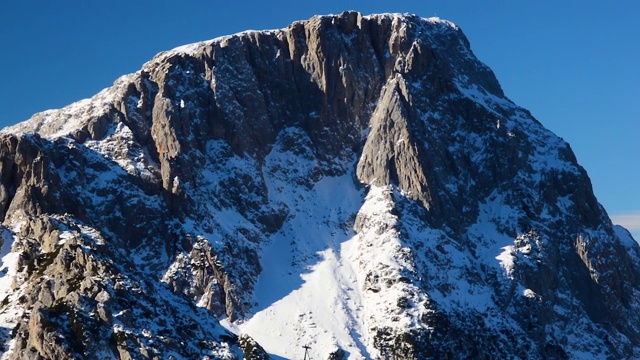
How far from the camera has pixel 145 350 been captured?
19488cm

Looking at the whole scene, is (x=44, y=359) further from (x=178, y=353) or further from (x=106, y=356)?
(x=178, y=353)

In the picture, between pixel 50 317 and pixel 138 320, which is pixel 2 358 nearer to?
pixel 50 317

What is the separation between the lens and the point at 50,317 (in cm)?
19250

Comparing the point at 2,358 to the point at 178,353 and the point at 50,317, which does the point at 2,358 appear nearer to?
the point at 50,317

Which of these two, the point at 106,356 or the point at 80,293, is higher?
the point at 80,293

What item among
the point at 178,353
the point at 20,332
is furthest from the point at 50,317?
the point at 178,353

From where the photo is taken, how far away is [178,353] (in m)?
199

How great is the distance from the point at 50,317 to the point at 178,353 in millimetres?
21310

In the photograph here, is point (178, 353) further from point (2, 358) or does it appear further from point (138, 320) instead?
point (2, 358)

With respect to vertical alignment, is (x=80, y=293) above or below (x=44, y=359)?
above

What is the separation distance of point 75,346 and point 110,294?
12442 millimetres

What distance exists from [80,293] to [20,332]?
445 inches

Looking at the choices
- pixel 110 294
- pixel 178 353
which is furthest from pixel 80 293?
pixel 178 353

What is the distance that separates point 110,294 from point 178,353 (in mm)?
14503
